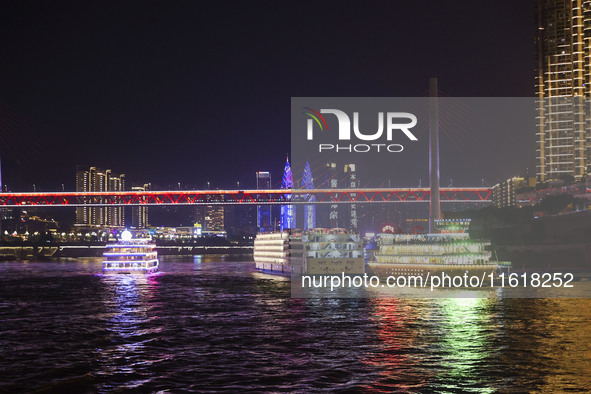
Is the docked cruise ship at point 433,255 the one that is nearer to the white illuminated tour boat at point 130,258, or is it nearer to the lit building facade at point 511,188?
the white illuminated tour boat at point 130,258

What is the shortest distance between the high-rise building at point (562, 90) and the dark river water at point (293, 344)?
185ft

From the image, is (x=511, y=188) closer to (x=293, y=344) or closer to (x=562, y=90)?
(x=562, y=90)

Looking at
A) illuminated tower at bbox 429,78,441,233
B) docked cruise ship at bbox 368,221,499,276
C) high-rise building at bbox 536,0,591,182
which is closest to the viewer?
docked cruise ship at bbox 368,221,499,276

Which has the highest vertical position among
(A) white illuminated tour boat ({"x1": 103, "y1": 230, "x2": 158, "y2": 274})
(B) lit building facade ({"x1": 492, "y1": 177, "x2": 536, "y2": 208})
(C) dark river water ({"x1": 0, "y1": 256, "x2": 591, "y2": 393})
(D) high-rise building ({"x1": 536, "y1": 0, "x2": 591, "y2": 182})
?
(D) high-rise building ({"x1": 536, "y1": 0, "x2": 591, "y2": 182})

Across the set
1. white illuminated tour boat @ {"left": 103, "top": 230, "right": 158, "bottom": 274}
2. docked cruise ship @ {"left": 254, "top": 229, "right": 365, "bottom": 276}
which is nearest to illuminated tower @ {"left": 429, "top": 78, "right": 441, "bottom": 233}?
docked cruise ship @ {"left": 254, "top": 229, "right": 365, "bottom": 276}

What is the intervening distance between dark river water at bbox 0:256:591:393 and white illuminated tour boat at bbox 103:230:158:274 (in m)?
27.2

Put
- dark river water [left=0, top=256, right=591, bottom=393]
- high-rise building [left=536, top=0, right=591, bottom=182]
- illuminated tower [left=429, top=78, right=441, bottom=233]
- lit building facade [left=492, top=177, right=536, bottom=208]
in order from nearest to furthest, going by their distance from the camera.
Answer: dark river water [left=0, top=256, right=591, bottom=393] → illuminated tower [left=429, top=78, right=441, bottom=233] → high-rise building [left=536, top=0, right=591, bottom=182] → lit building facade [left=492, top=177, right=536, bottom=208]

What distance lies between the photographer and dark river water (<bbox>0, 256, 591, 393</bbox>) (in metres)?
19.2

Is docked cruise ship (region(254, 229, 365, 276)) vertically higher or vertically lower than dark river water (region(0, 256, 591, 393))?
higher

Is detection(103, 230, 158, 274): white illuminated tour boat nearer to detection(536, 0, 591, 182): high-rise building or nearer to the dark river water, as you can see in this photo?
the dark river water

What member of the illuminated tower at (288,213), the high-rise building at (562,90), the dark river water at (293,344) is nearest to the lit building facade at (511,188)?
the high-rise building at (562,90)

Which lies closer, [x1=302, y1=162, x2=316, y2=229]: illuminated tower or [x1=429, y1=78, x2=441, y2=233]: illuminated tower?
[x1=429, y1=78, x2=441, y2=233]: illuminated tower

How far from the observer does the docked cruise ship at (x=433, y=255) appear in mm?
52094

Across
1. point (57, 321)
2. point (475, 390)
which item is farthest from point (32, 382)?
point (57, 321)
